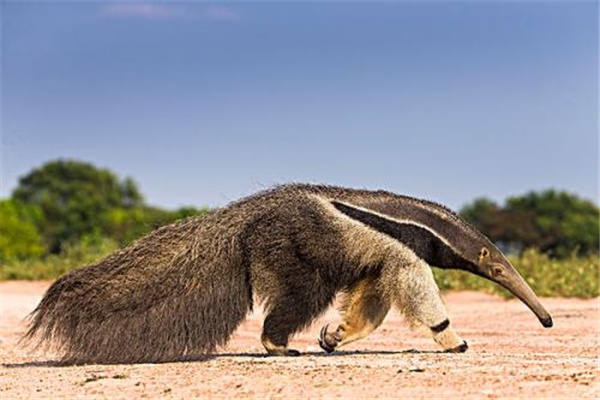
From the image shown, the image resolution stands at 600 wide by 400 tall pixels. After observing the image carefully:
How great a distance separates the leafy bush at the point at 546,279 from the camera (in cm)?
1346

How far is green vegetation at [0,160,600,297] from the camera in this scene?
14789 millimetres

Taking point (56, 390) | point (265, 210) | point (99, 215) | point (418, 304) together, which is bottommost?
point (56, 390)

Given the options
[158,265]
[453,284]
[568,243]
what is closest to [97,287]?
[158,265]

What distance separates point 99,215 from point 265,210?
41.1 m

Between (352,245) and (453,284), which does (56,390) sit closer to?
(352,245)

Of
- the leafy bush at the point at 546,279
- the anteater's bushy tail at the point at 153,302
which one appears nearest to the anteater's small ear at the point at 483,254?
the anteater's bushy tail at the point at 153,302

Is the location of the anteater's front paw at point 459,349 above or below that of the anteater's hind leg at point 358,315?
below

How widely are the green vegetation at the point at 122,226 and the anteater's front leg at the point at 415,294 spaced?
7.20 meters

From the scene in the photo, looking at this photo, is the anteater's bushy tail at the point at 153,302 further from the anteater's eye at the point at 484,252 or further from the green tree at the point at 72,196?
the green tree at the point at 72,196

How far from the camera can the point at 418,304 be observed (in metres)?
6.55

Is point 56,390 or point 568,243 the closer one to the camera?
point 56,390

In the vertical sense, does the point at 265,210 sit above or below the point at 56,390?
above

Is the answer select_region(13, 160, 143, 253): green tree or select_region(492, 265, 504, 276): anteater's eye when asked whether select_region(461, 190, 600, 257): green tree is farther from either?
select_region(492, 265, 504, 276): anteater's eye

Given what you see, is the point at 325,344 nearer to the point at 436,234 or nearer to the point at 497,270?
the point at 436,234
